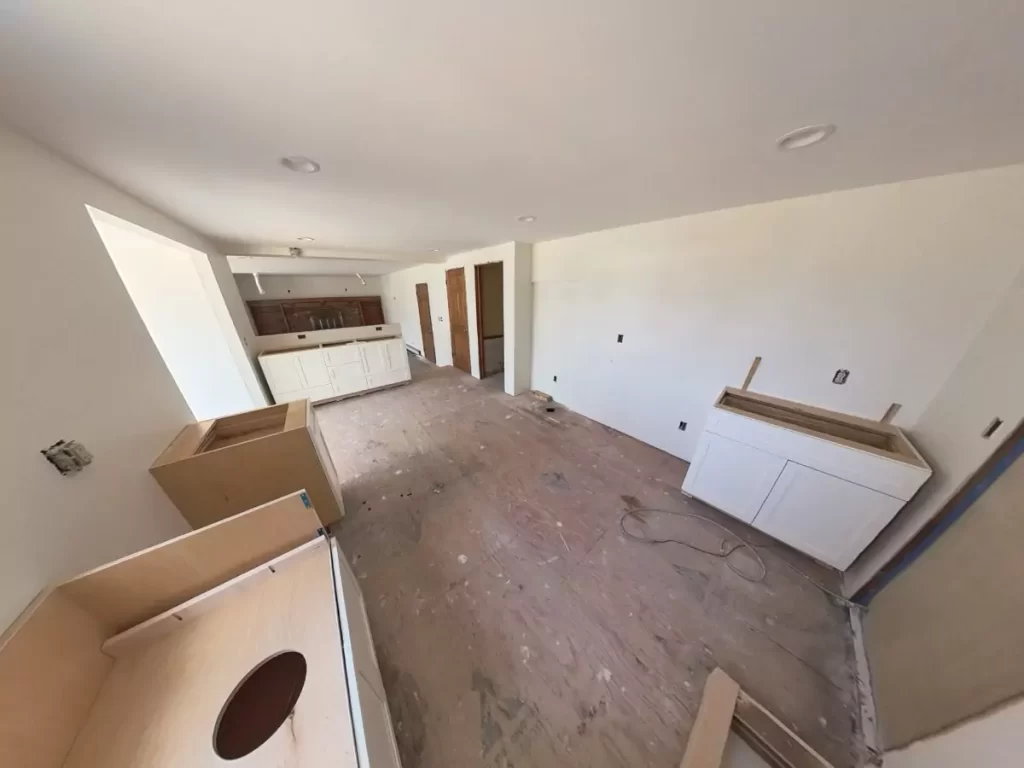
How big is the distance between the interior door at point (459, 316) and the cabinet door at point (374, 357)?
118 centimetres

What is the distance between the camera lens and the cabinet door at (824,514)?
158cm

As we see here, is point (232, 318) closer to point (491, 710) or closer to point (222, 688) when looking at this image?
point (222, 688)

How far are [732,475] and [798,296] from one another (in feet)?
4.32

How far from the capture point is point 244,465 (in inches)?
66.0

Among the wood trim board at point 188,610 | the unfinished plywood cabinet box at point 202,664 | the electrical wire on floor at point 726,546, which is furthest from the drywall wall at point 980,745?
the wood trim board at point 188,610

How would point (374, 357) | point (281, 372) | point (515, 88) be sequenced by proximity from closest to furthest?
point (515, 88)
point (281, 372)
point (374, 357)

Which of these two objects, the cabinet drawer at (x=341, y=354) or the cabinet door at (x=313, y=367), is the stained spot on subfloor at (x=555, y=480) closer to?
the cabinet drawer at (x=341, y=354)

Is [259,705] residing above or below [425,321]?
below

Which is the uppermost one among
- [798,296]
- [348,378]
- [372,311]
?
[798,296]

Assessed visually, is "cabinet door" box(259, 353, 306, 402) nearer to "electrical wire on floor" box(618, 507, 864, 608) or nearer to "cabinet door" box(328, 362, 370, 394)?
"cabinet door" box(328, 362, 370, 394)

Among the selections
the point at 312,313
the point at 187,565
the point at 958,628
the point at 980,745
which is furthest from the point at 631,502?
the point at 312,313

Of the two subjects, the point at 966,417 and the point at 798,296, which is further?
the point at 798,296

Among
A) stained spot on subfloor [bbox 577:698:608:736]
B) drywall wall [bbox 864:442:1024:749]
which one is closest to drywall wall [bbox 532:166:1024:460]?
drywall wall [bbox 864:442:1024:749]

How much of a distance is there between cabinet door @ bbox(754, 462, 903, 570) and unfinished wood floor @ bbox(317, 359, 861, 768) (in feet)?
0.55
